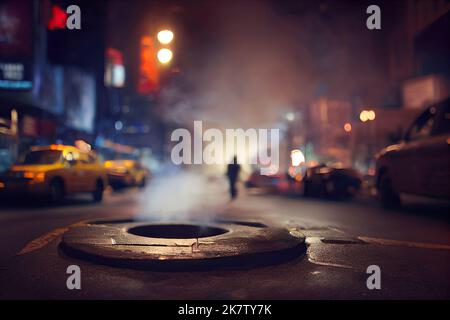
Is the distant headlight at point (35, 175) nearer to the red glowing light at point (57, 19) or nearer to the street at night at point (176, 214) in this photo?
the street at night at point (176, 214)

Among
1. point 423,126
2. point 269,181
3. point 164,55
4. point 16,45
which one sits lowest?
point 269,181

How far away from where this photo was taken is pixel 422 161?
10516 mm

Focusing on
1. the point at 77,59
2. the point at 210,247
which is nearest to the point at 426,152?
the point at 210,247

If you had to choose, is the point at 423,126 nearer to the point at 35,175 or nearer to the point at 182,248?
the point at 182,248

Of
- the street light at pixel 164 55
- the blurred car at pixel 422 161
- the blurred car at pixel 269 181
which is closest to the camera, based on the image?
the blurred car at pixel 422 161

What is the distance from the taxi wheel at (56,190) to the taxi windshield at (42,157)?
716mm

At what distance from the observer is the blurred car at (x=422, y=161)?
9641 mm

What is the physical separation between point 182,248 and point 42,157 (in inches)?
405

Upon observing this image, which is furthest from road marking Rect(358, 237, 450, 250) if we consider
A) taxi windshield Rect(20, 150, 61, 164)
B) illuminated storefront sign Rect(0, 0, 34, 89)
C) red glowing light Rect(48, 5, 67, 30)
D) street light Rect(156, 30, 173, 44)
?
red glowing light Rect(48, 5, 67, 30)

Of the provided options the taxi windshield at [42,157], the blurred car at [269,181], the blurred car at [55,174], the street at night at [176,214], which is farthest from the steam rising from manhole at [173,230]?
the blurred car at [269,181]

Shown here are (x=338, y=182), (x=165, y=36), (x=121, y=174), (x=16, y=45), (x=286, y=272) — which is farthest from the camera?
(x=121, y=174)

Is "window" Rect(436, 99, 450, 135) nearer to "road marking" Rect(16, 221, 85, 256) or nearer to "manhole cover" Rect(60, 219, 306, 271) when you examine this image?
"manhole cover" Rect(60, 219, 306, 271)

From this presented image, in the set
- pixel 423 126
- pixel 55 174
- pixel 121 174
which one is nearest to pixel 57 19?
pixel 121 174

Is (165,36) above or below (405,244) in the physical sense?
above
